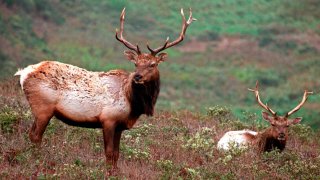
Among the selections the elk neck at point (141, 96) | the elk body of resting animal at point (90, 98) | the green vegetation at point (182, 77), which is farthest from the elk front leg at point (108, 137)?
the elk neck at point (141, 96)

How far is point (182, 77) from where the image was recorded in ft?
132

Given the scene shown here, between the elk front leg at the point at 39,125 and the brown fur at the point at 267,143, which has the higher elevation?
the elk front leg at the point at 39,125

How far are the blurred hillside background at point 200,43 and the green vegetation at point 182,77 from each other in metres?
0.07

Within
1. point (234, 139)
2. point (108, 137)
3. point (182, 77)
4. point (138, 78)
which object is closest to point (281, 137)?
point (234, 139)

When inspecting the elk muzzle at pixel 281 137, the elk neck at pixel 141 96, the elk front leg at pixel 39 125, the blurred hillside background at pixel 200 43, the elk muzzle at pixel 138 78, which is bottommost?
the blurred hillside background at pixel 200 43

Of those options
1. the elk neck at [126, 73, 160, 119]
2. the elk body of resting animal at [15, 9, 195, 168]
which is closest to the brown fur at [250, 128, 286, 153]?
the elk neck at [126, 73, 160, 119]

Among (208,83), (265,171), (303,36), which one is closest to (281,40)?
(303,36)

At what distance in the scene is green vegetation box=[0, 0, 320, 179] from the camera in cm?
1112

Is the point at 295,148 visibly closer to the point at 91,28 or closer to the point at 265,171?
the point at 265,171

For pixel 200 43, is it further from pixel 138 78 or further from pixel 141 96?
pixel 138 78

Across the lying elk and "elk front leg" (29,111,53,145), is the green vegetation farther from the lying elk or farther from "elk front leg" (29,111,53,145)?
the lying elk

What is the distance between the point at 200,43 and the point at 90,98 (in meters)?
35.7

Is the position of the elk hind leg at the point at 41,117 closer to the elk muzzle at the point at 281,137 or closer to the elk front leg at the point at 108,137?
the elk front leg at the point at 108,137

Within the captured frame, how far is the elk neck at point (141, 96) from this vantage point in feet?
34.8
